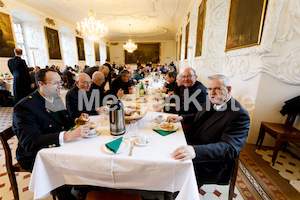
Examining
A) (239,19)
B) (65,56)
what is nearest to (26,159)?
(239,19)

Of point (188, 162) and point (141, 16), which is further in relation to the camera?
point (141, 16)

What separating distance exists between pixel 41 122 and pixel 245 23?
3.70 meters

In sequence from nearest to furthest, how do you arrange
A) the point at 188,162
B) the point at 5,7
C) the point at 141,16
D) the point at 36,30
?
the point at 188,162, the point at 5,7, the point at 36,30, the point at 141,16

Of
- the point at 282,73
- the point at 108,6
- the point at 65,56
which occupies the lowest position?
the point at 282,73

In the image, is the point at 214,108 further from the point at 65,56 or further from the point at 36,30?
the point at 65,56

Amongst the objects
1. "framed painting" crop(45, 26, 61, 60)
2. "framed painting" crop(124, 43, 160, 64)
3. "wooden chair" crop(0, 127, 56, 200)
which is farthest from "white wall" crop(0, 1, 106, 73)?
"framed painting" crop(124, 43, 160, 64)

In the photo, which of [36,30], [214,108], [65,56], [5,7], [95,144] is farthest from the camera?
[65,56]

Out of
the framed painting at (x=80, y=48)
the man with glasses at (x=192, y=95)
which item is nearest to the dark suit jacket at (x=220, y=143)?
the man with glasses at (x=192, y=95)

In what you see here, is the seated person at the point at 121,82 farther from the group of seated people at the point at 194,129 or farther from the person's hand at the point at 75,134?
the person's hand at the point at 75,134

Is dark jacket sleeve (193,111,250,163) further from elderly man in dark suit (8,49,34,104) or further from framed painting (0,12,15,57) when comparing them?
framed painting (0,12,15,57)

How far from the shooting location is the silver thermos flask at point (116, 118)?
1.36m

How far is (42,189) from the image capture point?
3.76 ft

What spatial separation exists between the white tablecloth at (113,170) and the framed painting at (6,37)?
24.5 ft

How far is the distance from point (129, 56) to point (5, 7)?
43.5 feet
